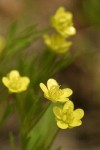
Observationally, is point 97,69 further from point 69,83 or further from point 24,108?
point 24,108

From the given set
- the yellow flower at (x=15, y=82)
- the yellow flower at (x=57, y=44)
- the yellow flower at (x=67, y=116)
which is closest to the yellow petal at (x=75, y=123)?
the yellow flower at (x=67, y=116)

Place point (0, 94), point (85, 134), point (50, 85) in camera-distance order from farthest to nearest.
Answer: point (85, 134)
point (0, 94)
point (50, 85)

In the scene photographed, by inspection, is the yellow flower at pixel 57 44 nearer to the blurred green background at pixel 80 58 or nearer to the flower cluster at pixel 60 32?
the flower cluster at pixel 60 32

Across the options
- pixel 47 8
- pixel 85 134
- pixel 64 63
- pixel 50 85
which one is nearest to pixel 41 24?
pixel 47 8

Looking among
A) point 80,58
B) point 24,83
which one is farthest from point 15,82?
point 80,58

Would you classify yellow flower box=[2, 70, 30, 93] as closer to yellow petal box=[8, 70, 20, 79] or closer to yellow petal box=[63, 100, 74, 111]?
yellow petal box=[8, 70, 20, 79]

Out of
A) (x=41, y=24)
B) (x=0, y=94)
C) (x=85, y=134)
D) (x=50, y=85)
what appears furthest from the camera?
(x=41, y=24)

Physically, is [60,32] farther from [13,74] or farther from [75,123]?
[75,123]

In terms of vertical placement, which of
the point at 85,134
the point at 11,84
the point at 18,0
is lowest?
the point at 85,134
